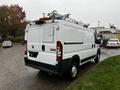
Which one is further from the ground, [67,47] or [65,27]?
[65,27]

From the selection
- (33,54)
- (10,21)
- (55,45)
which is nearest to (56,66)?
(55,45)

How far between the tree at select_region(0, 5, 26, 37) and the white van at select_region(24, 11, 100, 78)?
147ft

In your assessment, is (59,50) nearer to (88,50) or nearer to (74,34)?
(74,34)

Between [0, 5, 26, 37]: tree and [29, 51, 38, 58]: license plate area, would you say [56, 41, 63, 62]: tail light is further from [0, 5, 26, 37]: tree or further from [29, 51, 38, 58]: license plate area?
[0, 5, 26, 37]: tree

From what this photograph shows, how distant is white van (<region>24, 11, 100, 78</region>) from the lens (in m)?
5.92

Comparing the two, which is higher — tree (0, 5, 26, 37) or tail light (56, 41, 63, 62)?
tree (0, 5, 26, 37)

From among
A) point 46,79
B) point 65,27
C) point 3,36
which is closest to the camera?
point 65,27

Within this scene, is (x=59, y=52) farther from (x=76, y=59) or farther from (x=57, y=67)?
(x=76, y=59)

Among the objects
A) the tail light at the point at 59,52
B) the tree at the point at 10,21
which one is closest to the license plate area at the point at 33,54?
the tail light at the point at 59,52

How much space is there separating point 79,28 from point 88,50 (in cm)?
194

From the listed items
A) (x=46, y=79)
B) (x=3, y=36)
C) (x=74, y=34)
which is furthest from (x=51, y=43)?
(x=3, y=36)

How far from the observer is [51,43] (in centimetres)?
606

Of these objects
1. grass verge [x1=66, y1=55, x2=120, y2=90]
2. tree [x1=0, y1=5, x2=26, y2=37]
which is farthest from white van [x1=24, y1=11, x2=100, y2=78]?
tree [x1=0, y1=5, x2=26, y2=37]

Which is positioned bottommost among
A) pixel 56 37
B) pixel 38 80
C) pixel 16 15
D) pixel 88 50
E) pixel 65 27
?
pixel 38 80
